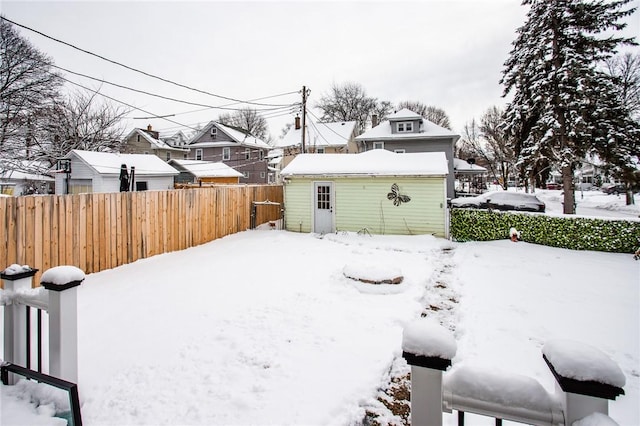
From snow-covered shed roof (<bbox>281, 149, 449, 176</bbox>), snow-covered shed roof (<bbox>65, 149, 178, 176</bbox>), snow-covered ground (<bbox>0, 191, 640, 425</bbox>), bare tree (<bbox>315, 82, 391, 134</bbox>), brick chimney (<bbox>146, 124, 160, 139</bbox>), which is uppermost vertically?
bare tree (<bbox>315, 82, 391, 134</bbox>)

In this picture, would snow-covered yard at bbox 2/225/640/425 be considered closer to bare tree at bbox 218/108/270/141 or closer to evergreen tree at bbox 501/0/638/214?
evergreen tree at bbox 501/0/638/214

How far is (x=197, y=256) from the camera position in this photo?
8.63m

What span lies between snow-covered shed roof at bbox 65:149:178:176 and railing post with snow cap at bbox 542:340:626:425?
20219 mm

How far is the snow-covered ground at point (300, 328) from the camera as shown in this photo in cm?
295

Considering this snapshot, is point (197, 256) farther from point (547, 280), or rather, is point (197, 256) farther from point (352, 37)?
point (352, 37)

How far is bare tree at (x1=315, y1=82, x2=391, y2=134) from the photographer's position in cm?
4150

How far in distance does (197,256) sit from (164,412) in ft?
20.3

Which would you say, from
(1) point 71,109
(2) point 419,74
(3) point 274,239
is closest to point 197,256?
(3) point 274,239

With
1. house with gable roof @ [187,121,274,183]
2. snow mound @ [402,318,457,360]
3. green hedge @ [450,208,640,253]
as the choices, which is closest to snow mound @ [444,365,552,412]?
snow mound @ [402,318,457,360]

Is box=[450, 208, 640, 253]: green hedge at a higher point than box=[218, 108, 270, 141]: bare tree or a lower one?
lower

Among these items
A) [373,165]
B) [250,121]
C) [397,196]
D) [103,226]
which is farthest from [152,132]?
[103,226]

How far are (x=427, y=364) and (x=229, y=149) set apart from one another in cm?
3363

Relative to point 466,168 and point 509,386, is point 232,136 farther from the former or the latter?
point 509,386

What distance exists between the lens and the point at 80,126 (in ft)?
76.7
